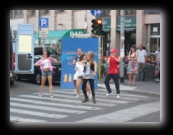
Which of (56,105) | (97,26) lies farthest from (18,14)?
(56,105)

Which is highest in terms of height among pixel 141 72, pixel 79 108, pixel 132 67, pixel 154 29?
pixel 154 29

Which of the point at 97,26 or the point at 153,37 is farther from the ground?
the point at 97,26

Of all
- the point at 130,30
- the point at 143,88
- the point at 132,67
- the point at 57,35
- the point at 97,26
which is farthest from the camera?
the point at 57,35

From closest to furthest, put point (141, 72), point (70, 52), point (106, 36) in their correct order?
1. point (70, 52)
2. point (141, 72)
3. point (106, 36)

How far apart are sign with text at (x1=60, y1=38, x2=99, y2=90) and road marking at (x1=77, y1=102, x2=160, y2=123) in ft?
16.0

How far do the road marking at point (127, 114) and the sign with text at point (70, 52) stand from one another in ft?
16.0

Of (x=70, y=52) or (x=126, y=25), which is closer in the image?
(x=70, y=52)

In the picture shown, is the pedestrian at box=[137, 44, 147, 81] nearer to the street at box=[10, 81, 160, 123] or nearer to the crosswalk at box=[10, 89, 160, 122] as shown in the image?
the street at box=[10, 81, 160, 123]

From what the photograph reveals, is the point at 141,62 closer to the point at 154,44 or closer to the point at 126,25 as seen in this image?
the point at 154,44

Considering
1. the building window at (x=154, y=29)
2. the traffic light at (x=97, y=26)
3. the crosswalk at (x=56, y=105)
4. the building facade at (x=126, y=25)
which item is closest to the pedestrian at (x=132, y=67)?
the crosswalk at (x=56, y=105)

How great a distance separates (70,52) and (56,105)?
4.80m

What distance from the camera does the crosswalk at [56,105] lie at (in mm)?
11297

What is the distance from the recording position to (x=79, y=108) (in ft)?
41.8
